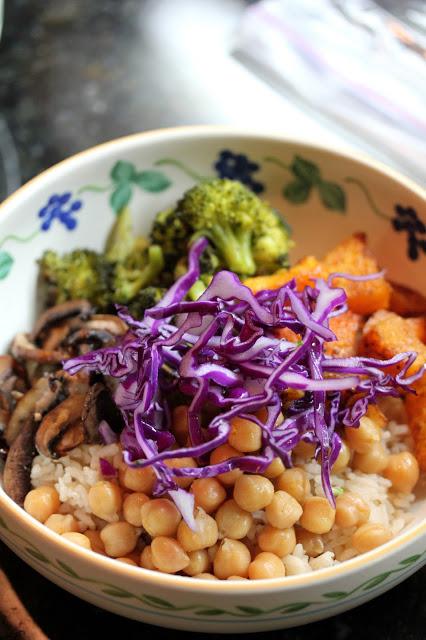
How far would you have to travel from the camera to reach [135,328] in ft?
7.66

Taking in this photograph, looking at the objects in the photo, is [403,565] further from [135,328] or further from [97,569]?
[135,328]

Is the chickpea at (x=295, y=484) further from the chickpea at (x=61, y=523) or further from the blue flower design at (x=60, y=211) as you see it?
the blue flower design at (x=60, y=211)

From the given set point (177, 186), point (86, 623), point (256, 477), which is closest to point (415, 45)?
point (177, 186)

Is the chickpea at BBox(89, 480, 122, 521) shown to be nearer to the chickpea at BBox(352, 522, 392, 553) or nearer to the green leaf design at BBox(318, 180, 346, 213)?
the chickpea at BBox(352, 522, 392, 553)

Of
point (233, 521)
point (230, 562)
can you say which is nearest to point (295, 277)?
point (233, 521)

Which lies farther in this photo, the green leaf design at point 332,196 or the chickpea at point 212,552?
the green leaf design at point 332,196

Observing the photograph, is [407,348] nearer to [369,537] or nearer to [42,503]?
[369,537]

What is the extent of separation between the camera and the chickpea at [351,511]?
2119 mm

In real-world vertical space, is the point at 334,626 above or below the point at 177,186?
below

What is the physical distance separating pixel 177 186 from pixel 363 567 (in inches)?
66.1

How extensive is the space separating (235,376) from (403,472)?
1.88 feet

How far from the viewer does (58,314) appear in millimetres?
2637

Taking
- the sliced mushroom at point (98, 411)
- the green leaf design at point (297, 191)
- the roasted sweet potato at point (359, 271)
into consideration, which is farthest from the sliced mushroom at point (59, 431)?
the green leaf design at point (297, 191)

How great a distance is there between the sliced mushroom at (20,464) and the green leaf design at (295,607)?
0.81 metres
